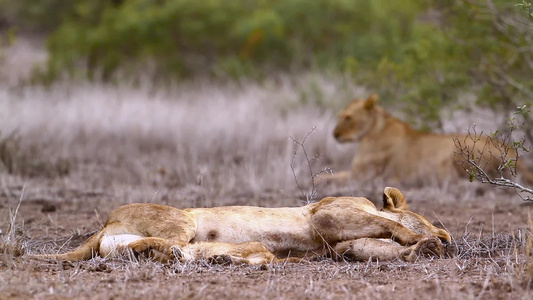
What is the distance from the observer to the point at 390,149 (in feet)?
31.7

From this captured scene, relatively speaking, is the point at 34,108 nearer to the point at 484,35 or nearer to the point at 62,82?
the point at 62,82

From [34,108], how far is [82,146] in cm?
145

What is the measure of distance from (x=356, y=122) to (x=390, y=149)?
552 mm

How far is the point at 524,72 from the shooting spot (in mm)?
9633

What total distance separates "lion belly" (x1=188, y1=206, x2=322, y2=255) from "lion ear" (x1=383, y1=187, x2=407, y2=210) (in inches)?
22.0

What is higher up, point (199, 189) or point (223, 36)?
point (223, 36)

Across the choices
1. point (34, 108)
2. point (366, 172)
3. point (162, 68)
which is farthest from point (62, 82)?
point (366, 172)

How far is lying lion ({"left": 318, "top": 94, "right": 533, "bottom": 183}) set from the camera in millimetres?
9086

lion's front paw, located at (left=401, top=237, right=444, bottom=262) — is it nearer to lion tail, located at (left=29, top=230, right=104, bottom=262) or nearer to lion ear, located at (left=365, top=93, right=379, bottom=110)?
lion tail, located at (left=29, top=230, right=104, bottom=262)

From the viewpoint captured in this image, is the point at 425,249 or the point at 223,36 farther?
the point at 223,36

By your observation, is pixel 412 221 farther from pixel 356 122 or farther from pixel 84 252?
pixel 356 122

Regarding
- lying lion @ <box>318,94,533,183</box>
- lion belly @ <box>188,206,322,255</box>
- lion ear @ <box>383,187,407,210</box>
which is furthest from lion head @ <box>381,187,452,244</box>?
lying lion @ <box>318,94,533,183</box>

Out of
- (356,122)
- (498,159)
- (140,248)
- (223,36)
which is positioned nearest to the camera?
(140,248)

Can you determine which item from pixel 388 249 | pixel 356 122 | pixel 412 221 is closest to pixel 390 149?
pixel 356 122
